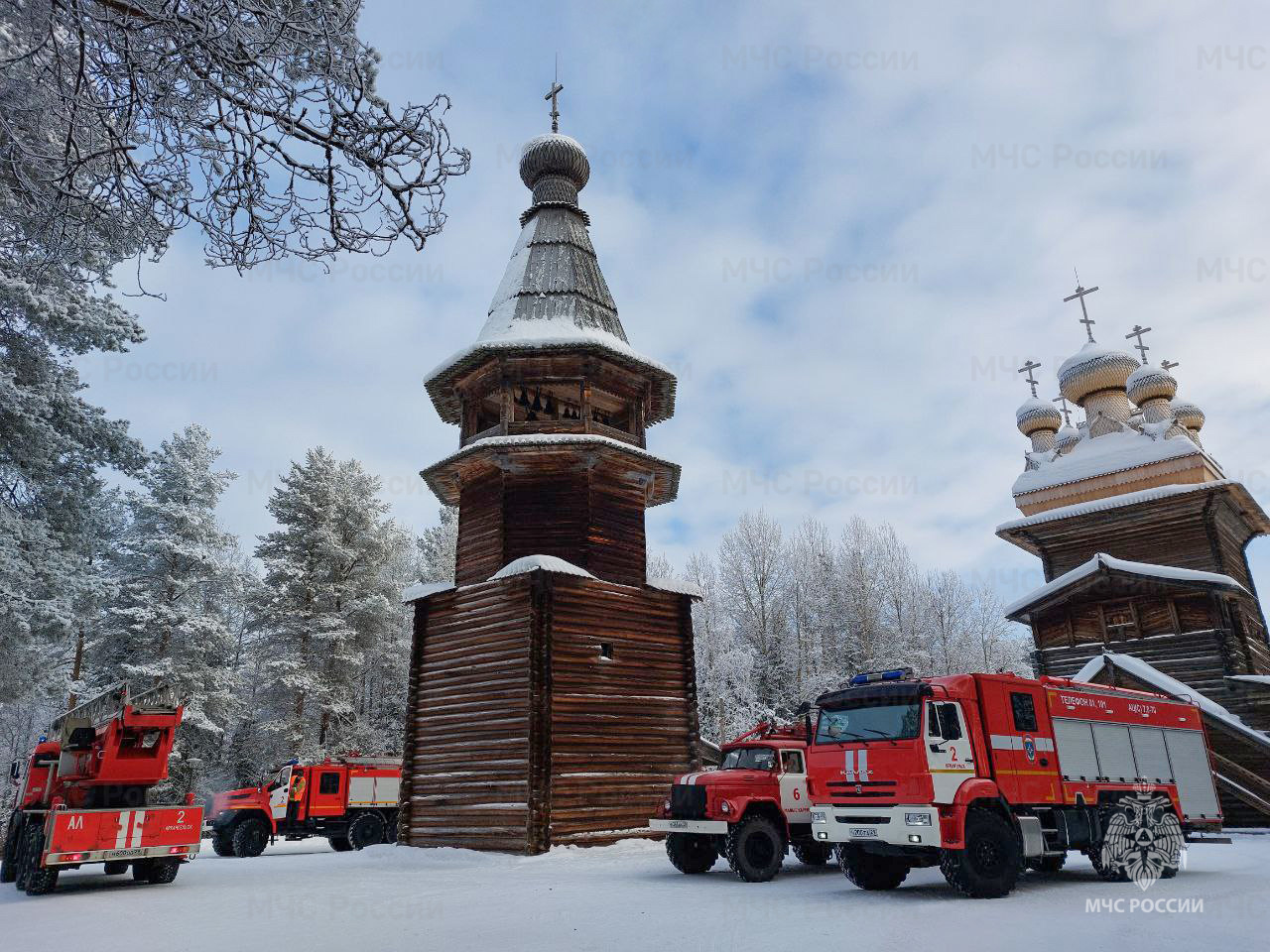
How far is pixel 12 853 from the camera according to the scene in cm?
1603

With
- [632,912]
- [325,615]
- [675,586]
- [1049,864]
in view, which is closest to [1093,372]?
[675,586]

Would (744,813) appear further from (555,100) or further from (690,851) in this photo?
(555,100)

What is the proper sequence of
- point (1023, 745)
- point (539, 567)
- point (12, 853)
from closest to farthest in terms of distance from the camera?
point (1023, 745) → point (12, 853) → point (539, 567)

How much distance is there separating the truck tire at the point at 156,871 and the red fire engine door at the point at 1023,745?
13.6m

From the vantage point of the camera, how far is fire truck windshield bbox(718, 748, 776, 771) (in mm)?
13586

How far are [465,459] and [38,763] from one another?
10260mm

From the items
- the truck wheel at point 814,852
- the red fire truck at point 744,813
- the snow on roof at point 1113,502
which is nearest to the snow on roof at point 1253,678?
the snow on roof at point 1113,502

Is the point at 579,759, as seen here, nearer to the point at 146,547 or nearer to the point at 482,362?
the point at 482,362

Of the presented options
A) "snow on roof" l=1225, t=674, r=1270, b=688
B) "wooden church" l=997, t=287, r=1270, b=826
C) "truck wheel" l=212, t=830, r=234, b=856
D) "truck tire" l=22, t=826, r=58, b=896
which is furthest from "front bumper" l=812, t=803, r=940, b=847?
"snow on roof" l=1225, t=674, r=1270, b=688

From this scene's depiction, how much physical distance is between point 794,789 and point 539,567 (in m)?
7.19

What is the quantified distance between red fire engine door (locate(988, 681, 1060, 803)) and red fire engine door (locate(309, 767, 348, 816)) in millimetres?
18770

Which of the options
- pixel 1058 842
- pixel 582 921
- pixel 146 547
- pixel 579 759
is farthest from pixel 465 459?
pixel 146 547

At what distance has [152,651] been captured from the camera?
1230 inches

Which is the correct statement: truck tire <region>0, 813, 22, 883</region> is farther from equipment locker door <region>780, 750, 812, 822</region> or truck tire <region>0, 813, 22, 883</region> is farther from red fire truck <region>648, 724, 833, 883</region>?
equipment locker door <region>780, 750, 812, 822</region>
